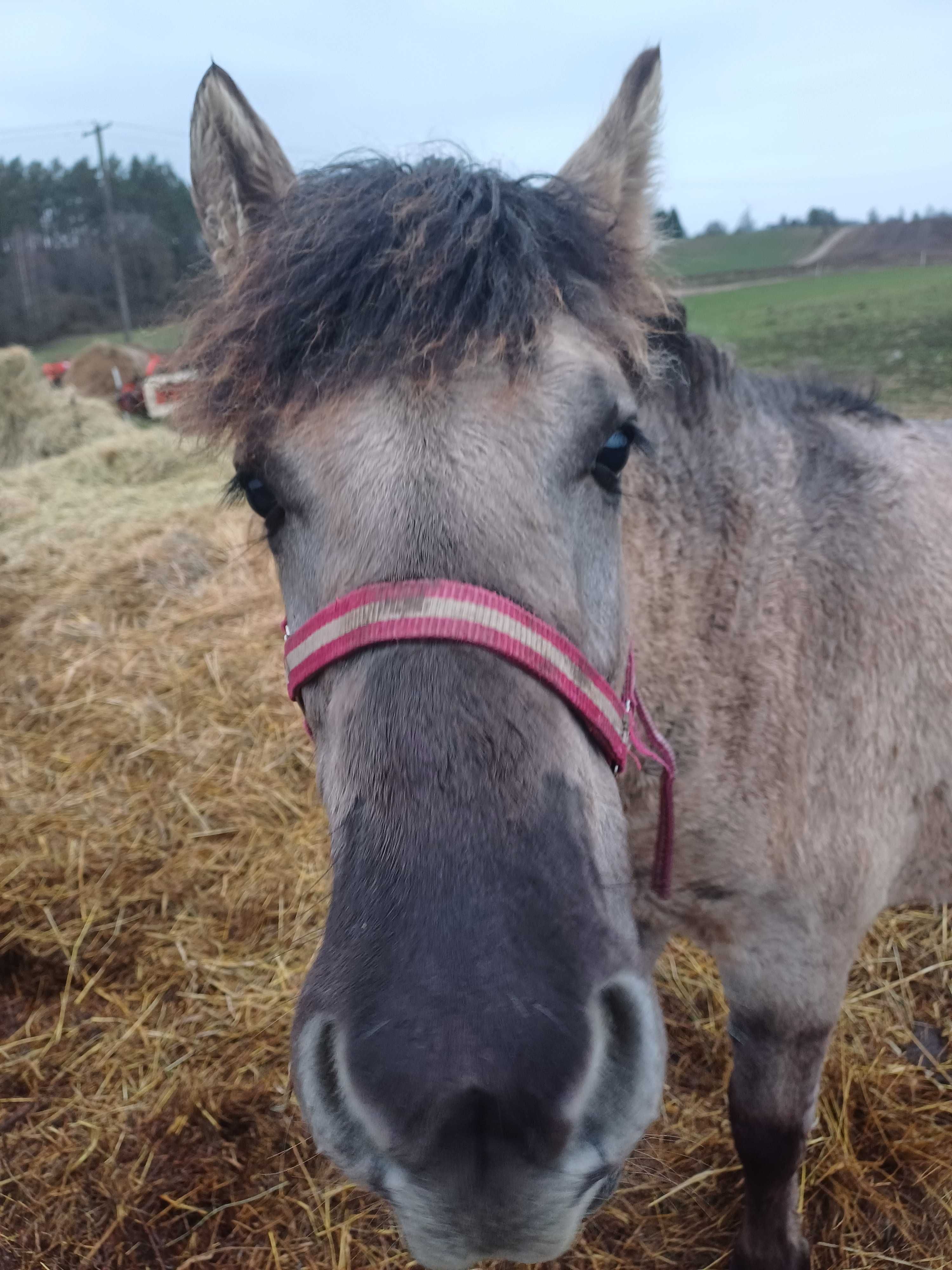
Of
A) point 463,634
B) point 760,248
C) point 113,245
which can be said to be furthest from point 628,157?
point 113,245

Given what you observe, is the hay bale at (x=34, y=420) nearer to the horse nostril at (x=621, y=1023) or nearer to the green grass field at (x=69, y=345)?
the green grass field at (x=69, y=345)

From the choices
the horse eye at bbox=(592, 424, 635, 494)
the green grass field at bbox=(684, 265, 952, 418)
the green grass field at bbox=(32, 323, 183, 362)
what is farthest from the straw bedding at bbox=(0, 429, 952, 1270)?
the green grass field at bbox=(32, 323, 183, 362)

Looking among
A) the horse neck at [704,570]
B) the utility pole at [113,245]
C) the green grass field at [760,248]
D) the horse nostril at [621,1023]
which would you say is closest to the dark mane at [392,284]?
the horse neck at [704,570]

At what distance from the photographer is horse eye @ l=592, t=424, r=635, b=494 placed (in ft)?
4.62

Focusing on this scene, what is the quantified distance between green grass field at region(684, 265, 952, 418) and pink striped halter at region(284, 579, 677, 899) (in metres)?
6.69

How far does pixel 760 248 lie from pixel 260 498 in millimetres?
12005

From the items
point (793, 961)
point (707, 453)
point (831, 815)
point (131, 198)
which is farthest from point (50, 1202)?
point (131, 198)

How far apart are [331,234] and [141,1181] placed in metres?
2.69

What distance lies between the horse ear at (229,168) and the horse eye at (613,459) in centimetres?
87

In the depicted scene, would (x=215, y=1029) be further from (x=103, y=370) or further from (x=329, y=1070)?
(x=103, y=370)

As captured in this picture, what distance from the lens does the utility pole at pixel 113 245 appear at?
20.7m

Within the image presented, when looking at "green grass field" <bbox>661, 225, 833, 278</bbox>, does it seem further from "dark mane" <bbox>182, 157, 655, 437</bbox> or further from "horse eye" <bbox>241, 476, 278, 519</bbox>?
"horse eye" <bbox>241, 476, 278, 519</bbox>

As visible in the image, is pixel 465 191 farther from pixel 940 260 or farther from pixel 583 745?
pixel 940 260

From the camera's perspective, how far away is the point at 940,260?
8867 millimetres
